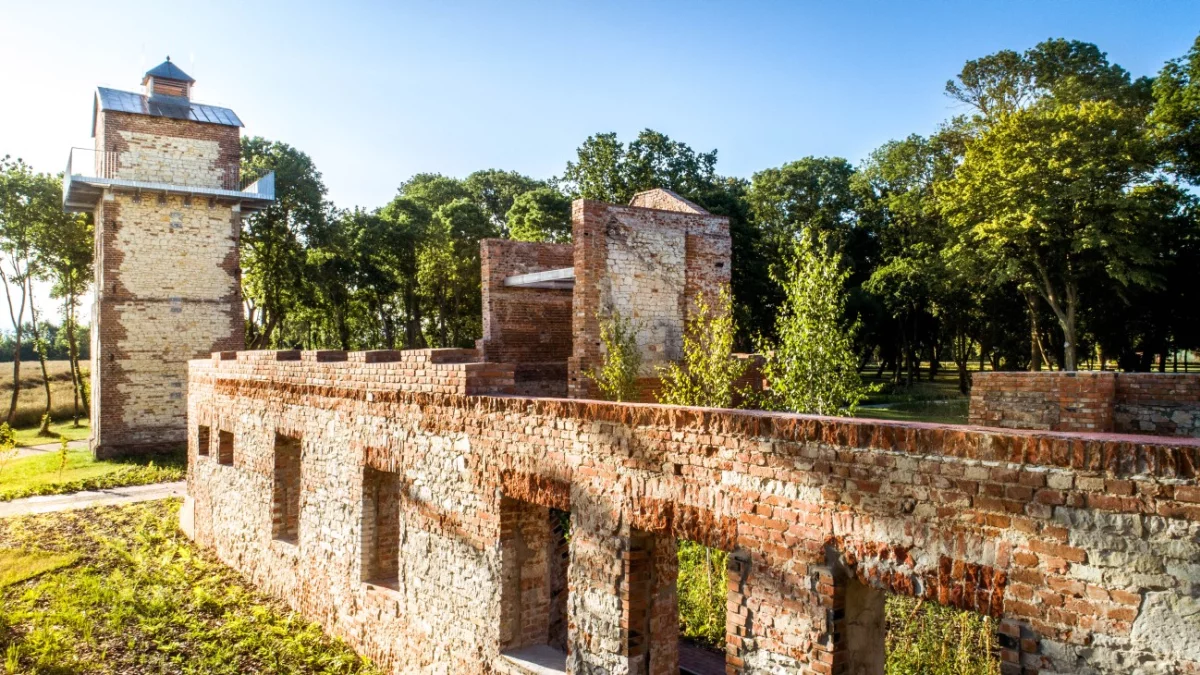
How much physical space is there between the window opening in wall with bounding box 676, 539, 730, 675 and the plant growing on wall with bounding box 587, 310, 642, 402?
8.72 feet

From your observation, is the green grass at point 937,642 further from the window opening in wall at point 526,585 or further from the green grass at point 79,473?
the green grass at point 79,473

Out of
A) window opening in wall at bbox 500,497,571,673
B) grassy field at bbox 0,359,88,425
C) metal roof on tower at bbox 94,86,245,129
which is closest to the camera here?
window opening in wall at bbox 500,497,571,673

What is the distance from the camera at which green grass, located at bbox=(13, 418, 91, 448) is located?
28.4m

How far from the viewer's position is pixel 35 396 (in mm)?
35812

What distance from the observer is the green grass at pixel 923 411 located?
25184 mm

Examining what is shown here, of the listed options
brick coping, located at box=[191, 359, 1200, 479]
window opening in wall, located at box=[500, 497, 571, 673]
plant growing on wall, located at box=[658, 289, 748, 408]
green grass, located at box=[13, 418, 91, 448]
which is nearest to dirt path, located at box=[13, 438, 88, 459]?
green grass, located at box=[13, 418, 91, 448]

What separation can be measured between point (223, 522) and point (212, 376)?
2478 mm

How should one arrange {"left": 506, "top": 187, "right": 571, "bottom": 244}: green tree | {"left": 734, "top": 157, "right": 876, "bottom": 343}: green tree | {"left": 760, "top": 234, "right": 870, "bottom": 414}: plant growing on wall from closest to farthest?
{"left": 760, "top": 234, "right": 870, "bottom": 414}: plant growing on wall → {"left": 506, "top": 187, "right": 571, "bottom": 244}: green tree → {"left": 734, "top": 157, "right": 876, "bottom": 343}: green tree

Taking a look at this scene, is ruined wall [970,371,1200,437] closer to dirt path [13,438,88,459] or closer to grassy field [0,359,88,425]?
dirt path [13,438,88,459]

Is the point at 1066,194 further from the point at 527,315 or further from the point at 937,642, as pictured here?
the point at 937,642

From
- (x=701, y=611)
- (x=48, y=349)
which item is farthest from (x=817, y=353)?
(x=48, y=349)

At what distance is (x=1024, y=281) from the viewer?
2533cm

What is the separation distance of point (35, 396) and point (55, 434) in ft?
24.5

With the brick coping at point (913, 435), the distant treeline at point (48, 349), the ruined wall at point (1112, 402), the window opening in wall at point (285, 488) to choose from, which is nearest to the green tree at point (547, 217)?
the window opening in wall at point (285, 488)
